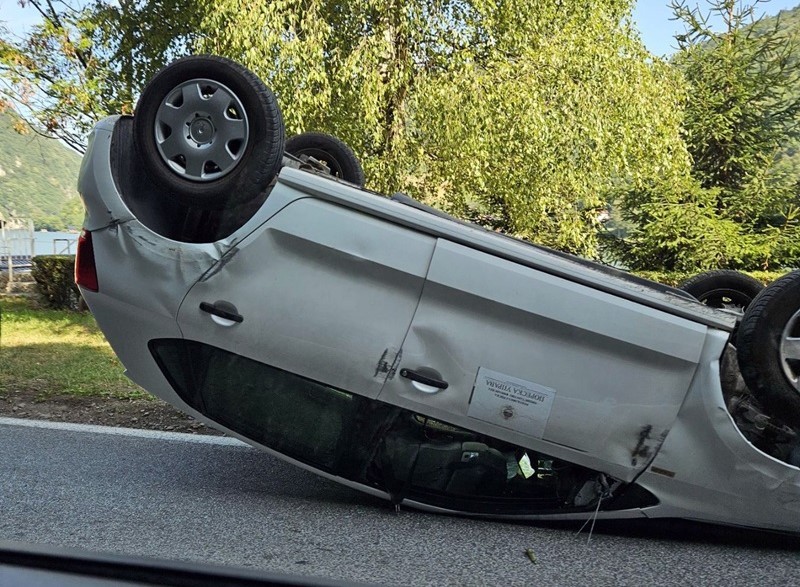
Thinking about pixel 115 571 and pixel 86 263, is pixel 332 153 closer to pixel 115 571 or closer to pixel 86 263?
pixel 86 263

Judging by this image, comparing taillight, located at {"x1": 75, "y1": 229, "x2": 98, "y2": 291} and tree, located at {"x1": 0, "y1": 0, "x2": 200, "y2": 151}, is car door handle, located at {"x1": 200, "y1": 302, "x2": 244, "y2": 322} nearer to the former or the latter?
taillight, located at {"x1": 75, "y1": 229, "x2": 98, "y2": 291}

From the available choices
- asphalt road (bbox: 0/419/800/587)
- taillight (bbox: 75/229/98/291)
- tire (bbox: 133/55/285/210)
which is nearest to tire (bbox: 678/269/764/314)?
asphalt road (bbox: 0/419/800/587)

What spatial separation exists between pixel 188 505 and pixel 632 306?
2344mm

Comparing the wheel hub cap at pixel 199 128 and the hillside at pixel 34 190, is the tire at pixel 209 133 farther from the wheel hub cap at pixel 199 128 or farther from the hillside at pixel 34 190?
the hillside at pixel 34 190

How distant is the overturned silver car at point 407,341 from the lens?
3326 millimetres

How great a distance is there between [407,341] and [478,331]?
0.32 meters

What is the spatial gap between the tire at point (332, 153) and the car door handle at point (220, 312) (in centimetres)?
184

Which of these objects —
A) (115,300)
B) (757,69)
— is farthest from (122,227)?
(757,69)

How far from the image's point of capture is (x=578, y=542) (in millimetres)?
3527

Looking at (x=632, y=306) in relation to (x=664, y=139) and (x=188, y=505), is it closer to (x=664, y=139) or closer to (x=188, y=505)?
(x=188, y=505)

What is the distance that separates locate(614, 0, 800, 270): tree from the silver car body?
12.5 meters

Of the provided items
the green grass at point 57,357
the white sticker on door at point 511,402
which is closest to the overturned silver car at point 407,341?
the white sticker on door at point 511,402

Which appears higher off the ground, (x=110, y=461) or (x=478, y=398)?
(x=478, y=398)

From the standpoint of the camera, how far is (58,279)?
44.0 ft
